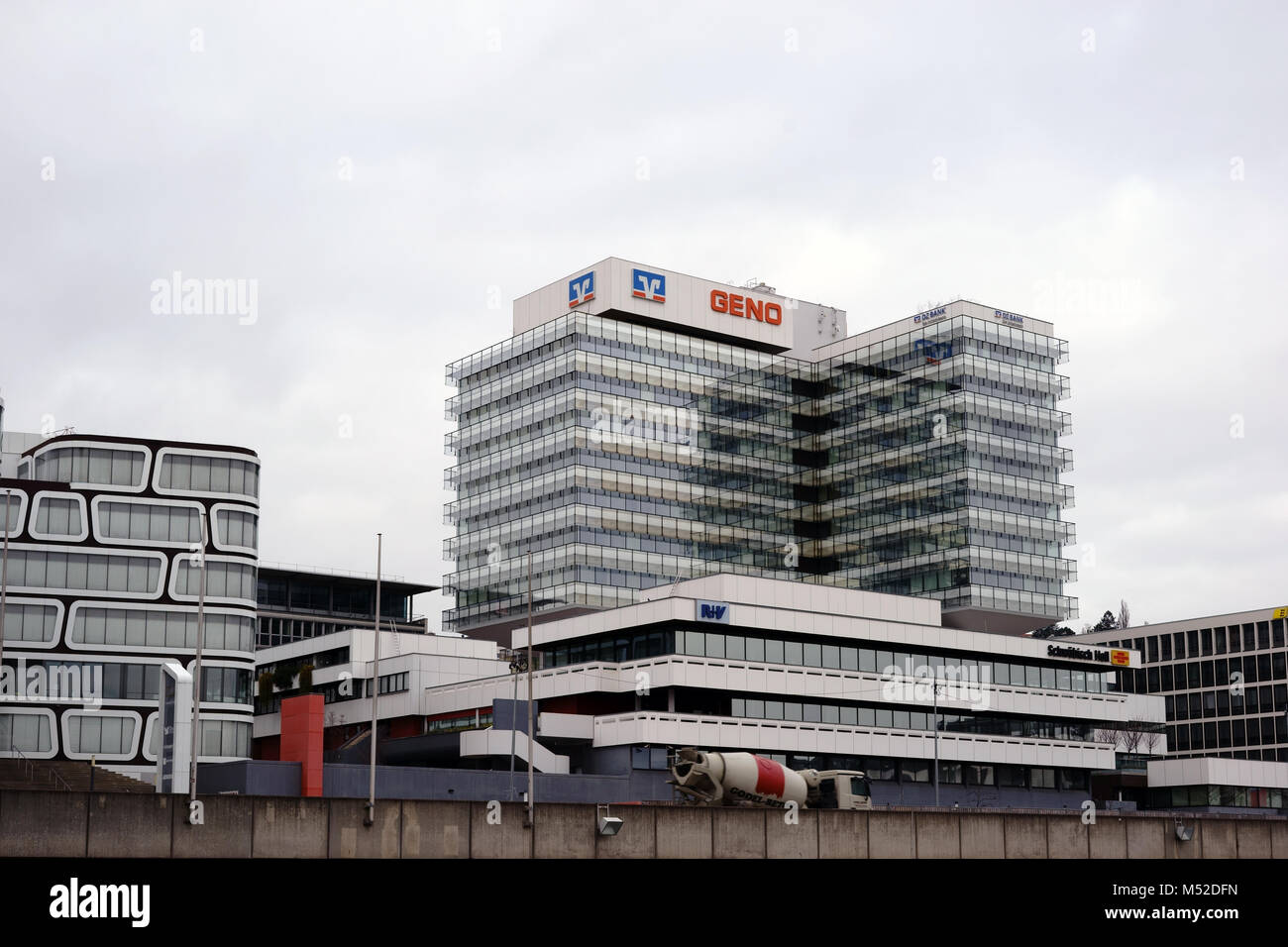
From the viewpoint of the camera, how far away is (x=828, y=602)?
135 metres

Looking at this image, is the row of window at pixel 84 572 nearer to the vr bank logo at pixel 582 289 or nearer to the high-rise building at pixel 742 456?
the high-rise building at pixel 742 456

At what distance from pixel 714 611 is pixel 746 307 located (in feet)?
203

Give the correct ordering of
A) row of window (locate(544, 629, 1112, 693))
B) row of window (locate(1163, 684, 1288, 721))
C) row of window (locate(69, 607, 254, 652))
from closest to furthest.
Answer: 1. row of window (locate(69, 607, 254, 652))
2. row of window (locate(544, 629, 1112, 693))
3. row of window (locate(1163, 684, 1288, 721))

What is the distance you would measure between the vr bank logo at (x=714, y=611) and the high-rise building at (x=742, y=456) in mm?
32459

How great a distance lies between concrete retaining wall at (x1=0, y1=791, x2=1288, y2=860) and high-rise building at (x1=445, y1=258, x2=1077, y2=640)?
10648 cm

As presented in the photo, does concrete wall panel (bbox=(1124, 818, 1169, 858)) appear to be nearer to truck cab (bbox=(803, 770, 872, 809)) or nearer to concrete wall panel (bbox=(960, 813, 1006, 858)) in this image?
concrete wall panel (bbox=(960, 813, 1006, 858))

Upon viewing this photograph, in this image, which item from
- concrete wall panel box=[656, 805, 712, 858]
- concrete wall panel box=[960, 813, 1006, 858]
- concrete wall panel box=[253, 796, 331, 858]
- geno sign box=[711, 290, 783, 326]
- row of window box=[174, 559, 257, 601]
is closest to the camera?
concrete wall panel box=[253, 796, 331, 858]

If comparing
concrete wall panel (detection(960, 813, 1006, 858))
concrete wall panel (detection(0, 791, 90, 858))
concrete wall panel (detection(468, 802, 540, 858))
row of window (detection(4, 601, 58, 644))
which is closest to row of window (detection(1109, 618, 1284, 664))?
row of window (detection(4, 601, 58, 644))

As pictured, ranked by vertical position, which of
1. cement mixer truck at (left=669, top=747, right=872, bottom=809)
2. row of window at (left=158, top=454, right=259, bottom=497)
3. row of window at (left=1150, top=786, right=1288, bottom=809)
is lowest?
row of window at (left=1150, top=786, right=1288, bottom=809)

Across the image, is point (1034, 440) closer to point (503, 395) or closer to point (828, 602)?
point (828, 602)

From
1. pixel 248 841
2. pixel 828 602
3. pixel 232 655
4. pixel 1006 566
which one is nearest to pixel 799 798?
pixel 248 841

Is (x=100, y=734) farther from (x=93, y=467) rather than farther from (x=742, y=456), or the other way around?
(x=742, y=456)

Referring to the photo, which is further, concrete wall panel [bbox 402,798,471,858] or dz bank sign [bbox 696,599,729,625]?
dz bank sign [bbox 696,599,729,625]

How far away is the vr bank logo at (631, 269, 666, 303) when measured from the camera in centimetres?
17062
